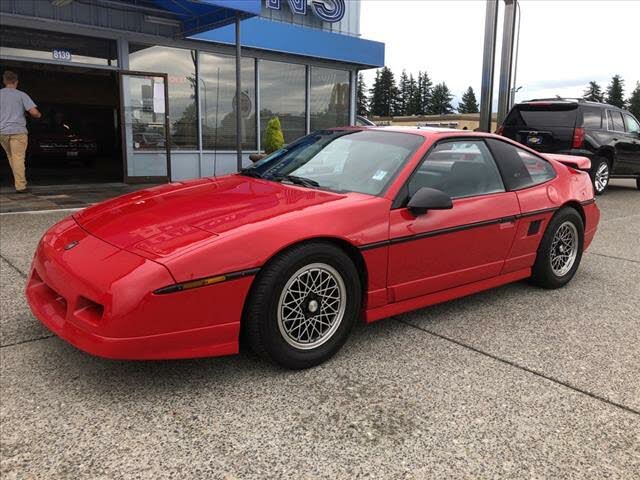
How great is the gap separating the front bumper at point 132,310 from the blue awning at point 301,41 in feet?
29.0

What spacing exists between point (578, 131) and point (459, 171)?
25.3 ft

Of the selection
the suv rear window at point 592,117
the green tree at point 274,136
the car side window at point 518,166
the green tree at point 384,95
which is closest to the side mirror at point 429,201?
the car side window at point 518,166

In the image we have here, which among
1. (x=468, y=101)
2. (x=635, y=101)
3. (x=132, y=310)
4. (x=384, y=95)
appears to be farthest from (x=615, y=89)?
(x=132, y=310)

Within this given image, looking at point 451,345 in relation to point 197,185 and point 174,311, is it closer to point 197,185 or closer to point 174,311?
point 174,311

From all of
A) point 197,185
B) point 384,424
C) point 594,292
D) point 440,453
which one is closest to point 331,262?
point 384,424

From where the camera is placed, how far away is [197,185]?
382 cm

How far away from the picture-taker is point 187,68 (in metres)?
11.0

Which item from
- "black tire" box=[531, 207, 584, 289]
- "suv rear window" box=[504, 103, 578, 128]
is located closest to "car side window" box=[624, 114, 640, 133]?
"suv rear window" box=[504, 103, 578, 128]

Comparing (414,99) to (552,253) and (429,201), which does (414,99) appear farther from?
(429,201)

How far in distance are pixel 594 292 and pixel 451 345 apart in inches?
74.5

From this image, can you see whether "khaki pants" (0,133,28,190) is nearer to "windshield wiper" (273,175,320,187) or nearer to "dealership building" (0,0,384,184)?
"dealership building" (0,0,384,184)

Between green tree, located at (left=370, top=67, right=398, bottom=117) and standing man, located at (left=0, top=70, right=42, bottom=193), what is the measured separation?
312ft

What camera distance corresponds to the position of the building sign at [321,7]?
1173 centimetres

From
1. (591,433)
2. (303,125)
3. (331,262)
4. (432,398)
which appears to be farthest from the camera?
(303,125)
